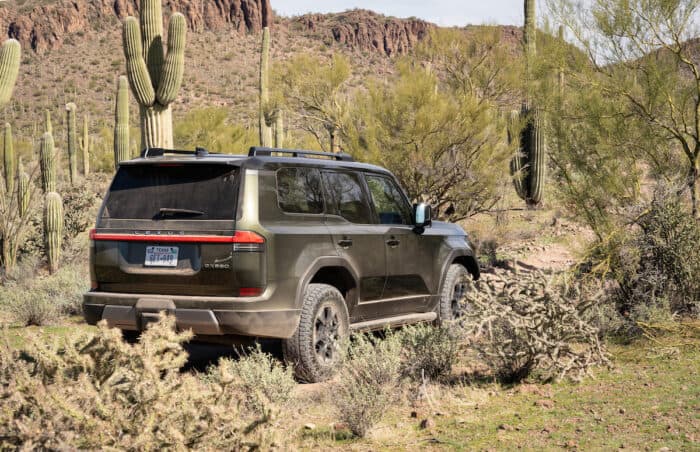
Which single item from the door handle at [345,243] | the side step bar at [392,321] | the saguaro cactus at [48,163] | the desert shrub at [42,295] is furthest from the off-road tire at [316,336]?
the saguaro cactus at [48,163]

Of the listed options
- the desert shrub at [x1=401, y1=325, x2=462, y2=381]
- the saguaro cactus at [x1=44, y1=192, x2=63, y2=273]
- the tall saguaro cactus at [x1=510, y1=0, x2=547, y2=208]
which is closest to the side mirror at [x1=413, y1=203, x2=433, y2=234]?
the desert shrub at [x1=401, y1=325, x2=462, y2=381]

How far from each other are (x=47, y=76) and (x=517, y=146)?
56.8 metres

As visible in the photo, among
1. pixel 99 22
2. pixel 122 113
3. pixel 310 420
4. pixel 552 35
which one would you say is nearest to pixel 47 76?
pixel 99 22

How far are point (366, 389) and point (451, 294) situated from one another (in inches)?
146

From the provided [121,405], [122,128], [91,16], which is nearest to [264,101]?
[122,128]

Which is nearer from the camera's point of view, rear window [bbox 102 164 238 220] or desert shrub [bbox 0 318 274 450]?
desert shrub [bbox 0 318 274 450]

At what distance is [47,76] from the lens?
67.2 meters

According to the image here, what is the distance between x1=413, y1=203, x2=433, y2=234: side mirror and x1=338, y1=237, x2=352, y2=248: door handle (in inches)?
49.3

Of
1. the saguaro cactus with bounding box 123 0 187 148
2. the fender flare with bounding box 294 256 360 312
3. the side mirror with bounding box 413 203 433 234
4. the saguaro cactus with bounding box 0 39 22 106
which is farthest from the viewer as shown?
the saguaro cactus with bounding box 123 0 187 148

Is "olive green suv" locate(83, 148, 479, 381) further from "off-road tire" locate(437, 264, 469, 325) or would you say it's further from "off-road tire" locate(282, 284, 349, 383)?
"off-road tire" locate(437, 264, 469, 325)

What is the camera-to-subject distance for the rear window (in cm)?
643

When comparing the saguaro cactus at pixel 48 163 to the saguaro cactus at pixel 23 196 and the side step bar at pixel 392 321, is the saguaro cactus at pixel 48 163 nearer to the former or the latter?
the saguaro cactus at pixel 23 196

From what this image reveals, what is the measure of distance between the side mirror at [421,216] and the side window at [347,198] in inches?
26.9

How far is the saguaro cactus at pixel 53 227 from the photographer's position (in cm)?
1526
